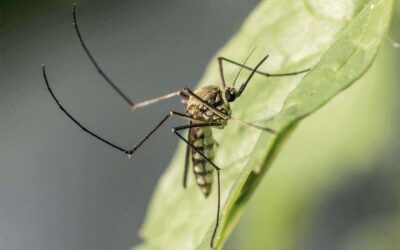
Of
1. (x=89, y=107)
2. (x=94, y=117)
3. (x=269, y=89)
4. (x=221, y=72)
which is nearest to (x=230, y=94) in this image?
(x=221, y=72)

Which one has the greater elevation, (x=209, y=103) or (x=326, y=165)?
(x=209, y=103)

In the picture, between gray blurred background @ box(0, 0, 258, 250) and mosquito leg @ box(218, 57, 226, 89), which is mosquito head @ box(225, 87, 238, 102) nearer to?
mosquito leg @ box(218, 57, 226, 89)

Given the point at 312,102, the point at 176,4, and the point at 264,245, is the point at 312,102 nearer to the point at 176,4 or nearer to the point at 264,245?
the point at 264,245

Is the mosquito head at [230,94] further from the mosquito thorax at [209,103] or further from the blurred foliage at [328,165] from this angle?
the blurred foliage at [328,165]

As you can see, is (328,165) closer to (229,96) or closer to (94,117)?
(229,96)

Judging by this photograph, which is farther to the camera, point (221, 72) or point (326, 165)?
point (326, 165)

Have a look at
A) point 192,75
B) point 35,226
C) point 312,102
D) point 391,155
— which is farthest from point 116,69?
point 312,102
